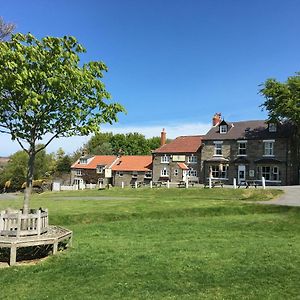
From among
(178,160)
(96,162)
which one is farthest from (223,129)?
(96,162)

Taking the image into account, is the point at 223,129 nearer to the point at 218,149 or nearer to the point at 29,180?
the point at 218,149

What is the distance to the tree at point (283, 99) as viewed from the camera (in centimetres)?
4829

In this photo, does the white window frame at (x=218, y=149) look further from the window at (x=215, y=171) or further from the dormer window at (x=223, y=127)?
the dormer window at (x=223, y=127)

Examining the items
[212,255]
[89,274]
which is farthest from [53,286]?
[212,255]

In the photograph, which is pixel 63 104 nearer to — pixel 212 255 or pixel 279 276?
pixel 212 255

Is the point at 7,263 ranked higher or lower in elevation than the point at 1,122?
lower

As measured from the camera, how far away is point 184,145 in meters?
63.8

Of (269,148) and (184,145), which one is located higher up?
(184,145)

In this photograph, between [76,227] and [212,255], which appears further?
[76,227]

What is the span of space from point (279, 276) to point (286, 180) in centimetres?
4309

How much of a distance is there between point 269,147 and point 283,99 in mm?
6829

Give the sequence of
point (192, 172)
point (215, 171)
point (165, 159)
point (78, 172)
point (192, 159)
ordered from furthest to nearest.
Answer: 1. point (78, 172)
2. point (165, 159)
3. point (192, 159)
4. point (192, 172)
5. point (215, 171)

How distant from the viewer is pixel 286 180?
165 feet

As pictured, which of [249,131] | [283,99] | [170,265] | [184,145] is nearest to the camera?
[170,265]
